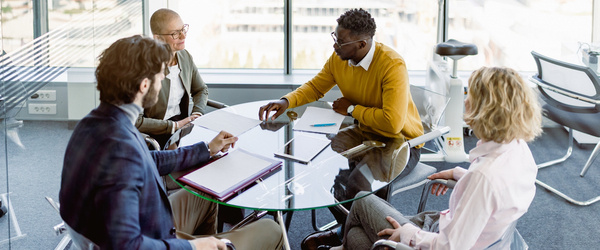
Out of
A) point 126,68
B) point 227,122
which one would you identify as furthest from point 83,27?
point 126,68

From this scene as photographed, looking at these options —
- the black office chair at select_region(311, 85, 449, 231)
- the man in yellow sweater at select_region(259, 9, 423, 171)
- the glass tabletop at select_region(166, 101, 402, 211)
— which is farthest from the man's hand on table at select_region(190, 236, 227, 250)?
the man in yellow sweater at select_region(259, 9, 423, 171)

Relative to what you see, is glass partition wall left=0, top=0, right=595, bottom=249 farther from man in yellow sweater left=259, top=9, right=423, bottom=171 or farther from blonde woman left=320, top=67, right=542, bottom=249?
blonde woman left=320, top=67, right=542, bottom=249

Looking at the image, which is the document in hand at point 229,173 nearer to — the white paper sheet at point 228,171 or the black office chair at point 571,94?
the white paper sheet at point 228,171

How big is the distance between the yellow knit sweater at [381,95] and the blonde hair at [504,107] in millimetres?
847

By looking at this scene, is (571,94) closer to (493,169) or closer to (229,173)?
(493,169)

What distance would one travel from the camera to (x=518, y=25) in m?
5.05

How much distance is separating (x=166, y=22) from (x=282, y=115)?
0.74 metres

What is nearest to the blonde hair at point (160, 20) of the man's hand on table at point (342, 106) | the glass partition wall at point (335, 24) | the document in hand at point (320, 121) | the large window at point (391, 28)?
the document in hand at point (320, 121)

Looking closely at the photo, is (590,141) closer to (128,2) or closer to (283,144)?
(283,144)

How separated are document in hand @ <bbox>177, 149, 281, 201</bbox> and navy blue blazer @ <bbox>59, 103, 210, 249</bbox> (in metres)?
0.36

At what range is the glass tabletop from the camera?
207cm

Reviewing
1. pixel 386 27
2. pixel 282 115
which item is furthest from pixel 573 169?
pixel 282 115

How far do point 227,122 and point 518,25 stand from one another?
3161 mm

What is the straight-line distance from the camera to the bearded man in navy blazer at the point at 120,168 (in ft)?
5.18
